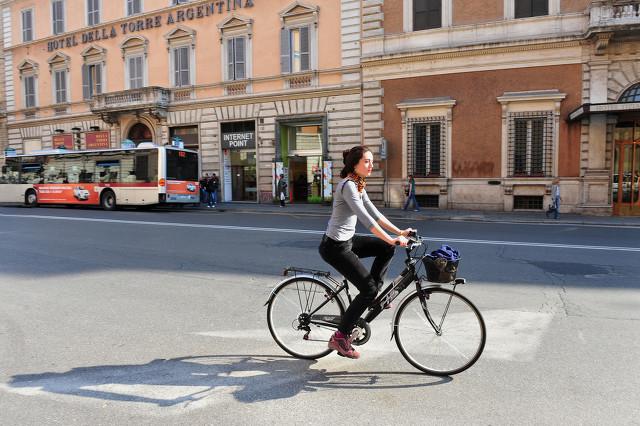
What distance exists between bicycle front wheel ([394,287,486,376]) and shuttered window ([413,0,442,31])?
1909cm

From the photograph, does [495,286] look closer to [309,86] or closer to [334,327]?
[334,327]

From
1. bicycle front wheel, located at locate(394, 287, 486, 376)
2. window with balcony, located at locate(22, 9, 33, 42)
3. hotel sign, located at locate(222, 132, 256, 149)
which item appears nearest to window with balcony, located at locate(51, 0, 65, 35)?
window with balcony, located at locate(22, 9, 33, 42)

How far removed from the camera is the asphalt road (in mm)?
3279

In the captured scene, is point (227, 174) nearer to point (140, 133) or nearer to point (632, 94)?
point (140, 133)

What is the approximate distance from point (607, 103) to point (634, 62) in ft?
8.87

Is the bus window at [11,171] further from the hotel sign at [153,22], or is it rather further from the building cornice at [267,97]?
the hotel sign at [153,22]

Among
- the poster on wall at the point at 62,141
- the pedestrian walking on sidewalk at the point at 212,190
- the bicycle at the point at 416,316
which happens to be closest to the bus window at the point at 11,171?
the poster on wall at the point at 62,141

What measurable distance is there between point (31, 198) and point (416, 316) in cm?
2562

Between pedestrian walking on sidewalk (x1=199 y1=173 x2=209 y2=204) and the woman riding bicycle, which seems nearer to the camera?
the woman riding bicycle

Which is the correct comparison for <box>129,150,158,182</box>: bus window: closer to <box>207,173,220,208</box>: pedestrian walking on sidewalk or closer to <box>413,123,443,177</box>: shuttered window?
<box>207,173,220,208</box>: pedestrian walking on sidewalk

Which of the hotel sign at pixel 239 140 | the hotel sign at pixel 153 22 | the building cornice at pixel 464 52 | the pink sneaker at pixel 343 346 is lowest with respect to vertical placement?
the pink sneaker at pixel 343 346

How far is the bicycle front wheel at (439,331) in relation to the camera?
3.83 m

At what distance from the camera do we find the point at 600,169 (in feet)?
59.8

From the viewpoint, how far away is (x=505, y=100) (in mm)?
19219
